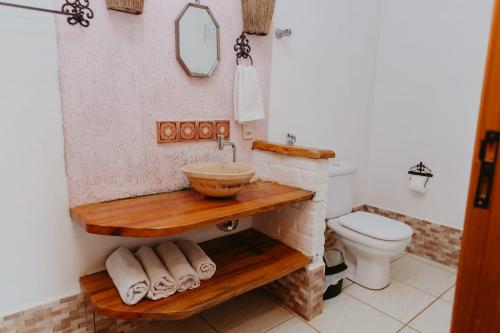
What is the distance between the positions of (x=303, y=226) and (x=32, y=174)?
4.31ft

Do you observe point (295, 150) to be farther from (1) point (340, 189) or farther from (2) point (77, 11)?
(2) point (77, 11)

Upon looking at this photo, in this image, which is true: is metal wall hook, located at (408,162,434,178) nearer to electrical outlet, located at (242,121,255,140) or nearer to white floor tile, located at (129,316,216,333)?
electrical outlet, located at (242,121,255,140)

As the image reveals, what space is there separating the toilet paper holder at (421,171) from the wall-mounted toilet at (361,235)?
0.58 meters

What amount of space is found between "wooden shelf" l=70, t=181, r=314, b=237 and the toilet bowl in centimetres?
58

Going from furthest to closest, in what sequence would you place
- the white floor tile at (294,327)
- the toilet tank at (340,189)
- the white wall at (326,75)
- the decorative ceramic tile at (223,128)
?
the toilet tank at (340,189) < the white wall at (326,75) < the decorative ceramic tile at (223,128) < the white floor tile at (294,327)

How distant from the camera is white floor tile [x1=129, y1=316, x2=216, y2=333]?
5.67ft

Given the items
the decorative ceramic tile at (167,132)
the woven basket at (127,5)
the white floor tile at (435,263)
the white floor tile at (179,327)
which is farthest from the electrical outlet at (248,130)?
the white floor tile at (435,263)

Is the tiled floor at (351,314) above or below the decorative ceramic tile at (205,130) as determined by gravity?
below

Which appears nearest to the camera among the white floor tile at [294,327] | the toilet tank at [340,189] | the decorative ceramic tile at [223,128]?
the white floor tile at [294,327]

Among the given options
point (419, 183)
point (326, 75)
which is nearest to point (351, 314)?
point (419, 183)

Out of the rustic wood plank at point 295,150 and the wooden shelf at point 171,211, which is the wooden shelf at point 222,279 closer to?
the wooden shelf at point 171,211

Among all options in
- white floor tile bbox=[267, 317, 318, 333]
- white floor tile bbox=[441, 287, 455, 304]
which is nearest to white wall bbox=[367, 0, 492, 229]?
white floor tile bbox=[441, 287, 455, 304]

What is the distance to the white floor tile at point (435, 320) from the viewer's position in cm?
178

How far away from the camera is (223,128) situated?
1.90 metres
